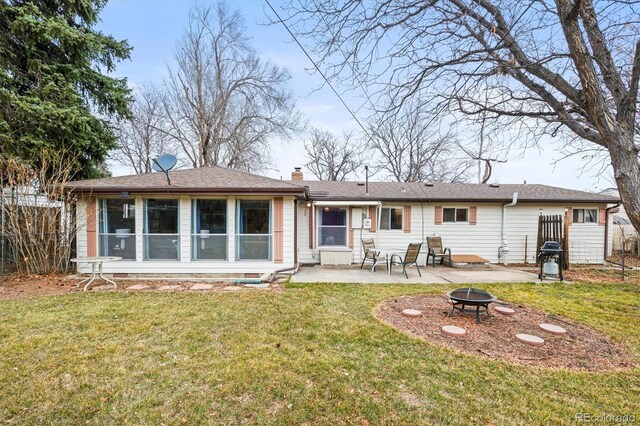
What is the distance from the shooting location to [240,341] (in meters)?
3.96

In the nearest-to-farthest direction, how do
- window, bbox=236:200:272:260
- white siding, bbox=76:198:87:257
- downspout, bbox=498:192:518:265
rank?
white siding, bbox=76:198:87:257, window, bbox=236:200:272:260, downspout, bbox=498:192:518:265

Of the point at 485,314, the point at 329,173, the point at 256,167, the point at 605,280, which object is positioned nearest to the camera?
the point at 485,314

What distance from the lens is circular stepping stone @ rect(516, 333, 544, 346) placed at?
3.88 metres

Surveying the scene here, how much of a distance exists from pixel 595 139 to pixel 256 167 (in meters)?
18.1

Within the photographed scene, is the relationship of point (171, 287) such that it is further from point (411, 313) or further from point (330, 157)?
point (330, 157)

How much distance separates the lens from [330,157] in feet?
84.4

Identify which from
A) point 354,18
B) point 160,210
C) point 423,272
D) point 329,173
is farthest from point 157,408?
point 329,173

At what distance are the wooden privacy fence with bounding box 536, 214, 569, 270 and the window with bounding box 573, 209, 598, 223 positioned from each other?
159 centimetres

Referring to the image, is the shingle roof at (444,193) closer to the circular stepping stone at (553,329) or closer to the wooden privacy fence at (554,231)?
the wooden privacy fence at (554,231)

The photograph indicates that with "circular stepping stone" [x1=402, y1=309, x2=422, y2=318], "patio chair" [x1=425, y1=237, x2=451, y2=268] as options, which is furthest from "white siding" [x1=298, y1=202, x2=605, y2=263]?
"circular stepping stone" [x1=402, y1=309, x2=422, y2=318]

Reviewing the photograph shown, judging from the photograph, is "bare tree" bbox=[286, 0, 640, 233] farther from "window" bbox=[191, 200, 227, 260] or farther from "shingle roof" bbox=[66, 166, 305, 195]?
"window" bbox=[191, 200, 227, 260]

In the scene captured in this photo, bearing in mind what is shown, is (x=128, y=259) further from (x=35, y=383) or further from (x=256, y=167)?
(x=256, y=167)

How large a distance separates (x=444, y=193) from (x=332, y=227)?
4.58 m

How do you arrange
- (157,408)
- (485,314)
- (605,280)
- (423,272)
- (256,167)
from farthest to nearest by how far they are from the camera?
(256,167), (423,272), (605,280), (485,314), (157,408)
